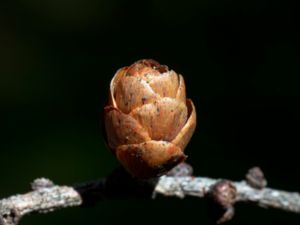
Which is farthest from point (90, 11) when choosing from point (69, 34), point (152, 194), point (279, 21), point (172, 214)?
point (152, 194)

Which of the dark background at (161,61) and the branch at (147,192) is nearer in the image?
the branch at (147,192)

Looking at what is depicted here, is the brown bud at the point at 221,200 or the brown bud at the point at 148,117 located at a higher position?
the brown bud at the point at 148,117

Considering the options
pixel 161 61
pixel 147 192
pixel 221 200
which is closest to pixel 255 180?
pixel 221 200

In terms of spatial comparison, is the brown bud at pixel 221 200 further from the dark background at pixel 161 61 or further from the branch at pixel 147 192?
the dark background at pixel 161 61

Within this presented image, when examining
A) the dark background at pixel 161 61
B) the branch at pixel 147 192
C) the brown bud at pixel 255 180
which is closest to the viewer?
the branch at pixel 147 192

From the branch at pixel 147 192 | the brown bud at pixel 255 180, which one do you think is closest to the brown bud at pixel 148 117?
the branch at pixel 147 192

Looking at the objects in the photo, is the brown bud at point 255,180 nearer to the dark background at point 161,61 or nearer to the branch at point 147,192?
the branch at point 147,192

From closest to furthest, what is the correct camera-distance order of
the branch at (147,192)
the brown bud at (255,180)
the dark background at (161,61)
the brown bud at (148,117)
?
the brown bud at (148,117)
the branch at (147,192)
the brown bud at (255,180)
the dark background at (161,61)
